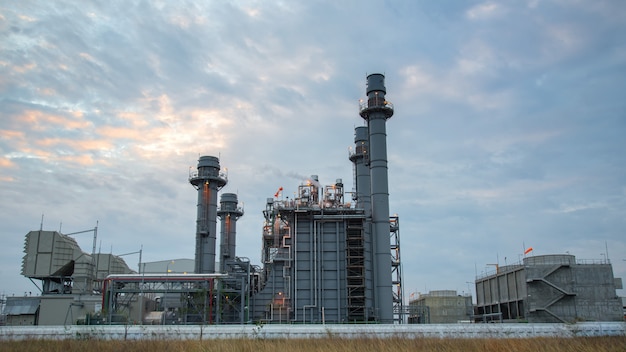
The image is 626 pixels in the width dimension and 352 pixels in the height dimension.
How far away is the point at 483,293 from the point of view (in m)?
91.1

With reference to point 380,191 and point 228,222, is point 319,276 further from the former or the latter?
point 228,222

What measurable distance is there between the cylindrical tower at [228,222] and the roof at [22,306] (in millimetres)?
40315

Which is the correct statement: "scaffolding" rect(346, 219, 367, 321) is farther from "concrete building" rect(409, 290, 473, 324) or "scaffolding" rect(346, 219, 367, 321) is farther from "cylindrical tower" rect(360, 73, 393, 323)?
"concrete building" rect(409, 290, 473, 324)

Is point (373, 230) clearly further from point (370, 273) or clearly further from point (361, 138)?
point (361, 138)

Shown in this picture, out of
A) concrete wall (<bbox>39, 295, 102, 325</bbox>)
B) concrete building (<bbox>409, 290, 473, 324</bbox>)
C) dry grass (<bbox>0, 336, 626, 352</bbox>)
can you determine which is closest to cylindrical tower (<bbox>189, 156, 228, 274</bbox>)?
concrete wall (<bbox>39, 295, 102, 325</bbox>)

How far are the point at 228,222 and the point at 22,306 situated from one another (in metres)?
44.0

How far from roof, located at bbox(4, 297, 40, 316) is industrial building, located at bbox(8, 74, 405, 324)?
0.18 meters

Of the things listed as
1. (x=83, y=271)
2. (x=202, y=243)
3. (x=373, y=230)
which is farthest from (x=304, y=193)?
(x=83, y=271)

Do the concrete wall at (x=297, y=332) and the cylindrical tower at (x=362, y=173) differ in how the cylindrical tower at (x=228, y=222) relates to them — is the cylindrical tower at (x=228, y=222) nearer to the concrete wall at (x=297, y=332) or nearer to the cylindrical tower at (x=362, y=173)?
the cylindrical tower at (x=362, y=173)

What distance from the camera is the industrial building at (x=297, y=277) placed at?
65938 millimetres

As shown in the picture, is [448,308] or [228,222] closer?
[448,308]

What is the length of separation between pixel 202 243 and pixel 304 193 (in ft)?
69.1

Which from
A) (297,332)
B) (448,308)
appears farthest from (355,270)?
(297,332)

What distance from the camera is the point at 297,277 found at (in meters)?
66.8
